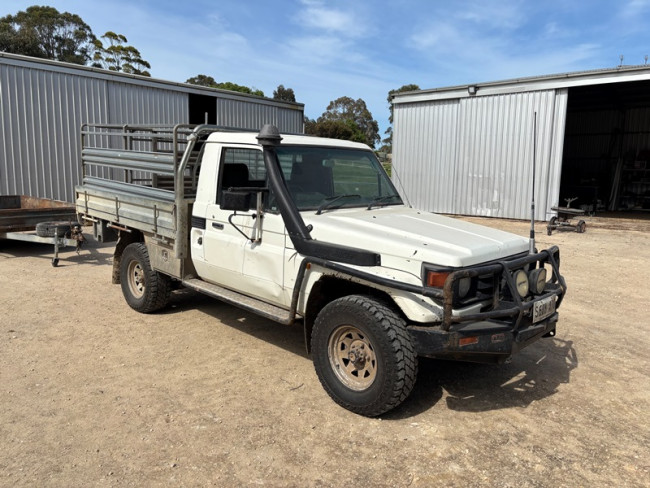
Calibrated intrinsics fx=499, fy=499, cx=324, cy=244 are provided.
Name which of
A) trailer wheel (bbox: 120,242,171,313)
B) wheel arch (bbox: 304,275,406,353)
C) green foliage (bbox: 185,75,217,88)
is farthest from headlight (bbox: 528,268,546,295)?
green foliage (bbox: 185,75,217,88)

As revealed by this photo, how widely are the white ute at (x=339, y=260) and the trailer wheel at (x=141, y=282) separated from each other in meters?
0.02

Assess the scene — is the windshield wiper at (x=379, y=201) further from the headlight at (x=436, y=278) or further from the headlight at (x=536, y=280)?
the headlight at (x=536, y=280)

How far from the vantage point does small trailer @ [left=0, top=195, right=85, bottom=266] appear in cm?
881

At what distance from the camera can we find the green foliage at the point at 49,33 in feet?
148

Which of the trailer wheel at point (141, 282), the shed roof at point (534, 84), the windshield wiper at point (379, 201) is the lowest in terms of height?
the trailer wheel at point (141, 282)

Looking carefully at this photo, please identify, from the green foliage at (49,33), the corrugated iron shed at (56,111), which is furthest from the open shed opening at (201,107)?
the green foliage at (49,33)

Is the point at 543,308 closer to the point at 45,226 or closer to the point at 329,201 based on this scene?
the point at 329,201

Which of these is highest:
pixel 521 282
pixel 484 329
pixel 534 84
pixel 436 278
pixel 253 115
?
pixel 534 84

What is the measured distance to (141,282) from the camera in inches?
247

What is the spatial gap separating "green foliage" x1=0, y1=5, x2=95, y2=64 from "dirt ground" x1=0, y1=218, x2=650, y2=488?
49210mm

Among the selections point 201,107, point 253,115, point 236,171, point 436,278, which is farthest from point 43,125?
point 436,278

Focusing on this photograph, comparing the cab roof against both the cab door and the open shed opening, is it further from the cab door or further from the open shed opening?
the open shed opening

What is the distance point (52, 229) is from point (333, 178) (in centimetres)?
635

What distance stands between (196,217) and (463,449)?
334 cm
